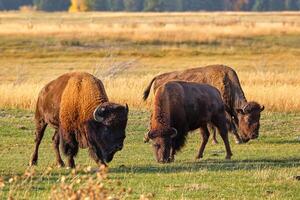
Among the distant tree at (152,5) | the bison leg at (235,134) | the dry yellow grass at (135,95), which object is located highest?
the bison leg at (235,134)

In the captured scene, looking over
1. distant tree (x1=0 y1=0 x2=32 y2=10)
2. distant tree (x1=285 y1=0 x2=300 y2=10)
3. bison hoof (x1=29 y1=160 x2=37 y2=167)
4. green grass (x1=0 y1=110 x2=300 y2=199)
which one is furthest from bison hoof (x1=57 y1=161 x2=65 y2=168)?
distant tree (x1=0 y1=0 x2=32 y2=10)

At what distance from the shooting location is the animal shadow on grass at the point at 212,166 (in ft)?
54.8

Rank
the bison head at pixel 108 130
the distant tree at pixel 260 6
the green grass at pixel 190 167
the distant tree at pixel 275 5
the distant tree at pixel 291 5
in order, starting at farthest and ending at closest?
the distant tree at pixel 291 5, the distant tree at pixel 275 5, the distant tree at pixel 260 6, the bison head at pixel 108 130, the green grass at pixel 190 167

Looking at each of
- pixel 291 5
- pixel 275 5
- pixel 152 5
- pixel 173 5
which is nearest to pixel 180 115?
pixel 152 5

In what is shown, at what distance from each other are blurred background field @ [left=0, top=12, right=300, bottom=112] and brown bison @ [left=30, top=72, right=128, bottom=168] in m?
12.1

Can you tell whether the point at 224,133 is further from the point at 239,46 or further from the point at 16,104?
the point at 239,46

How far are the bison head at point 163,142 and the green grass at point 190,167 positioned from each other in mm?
242

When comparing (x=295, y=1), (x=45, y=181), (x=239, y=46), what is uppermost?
(x=45, y=181)

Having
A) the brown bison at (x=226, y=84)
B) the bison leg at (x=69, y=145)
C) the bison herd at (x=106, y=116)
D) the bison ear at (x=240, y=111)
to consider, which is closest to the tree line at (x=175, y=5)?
the brown bison at (x=226, y=84)

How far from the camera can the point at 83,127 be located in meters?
17.1

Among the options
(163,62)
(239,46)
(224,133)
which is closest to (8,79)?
(163,62)

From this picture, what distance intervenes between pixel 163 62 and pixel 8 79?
1414 centimetres

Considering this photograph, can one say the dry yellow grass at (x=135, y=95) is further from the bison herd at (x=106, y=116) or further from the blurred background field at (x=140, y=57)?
the bison herd at (x=106, y=116)

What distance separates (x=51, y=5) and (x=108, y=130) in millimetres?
174632
